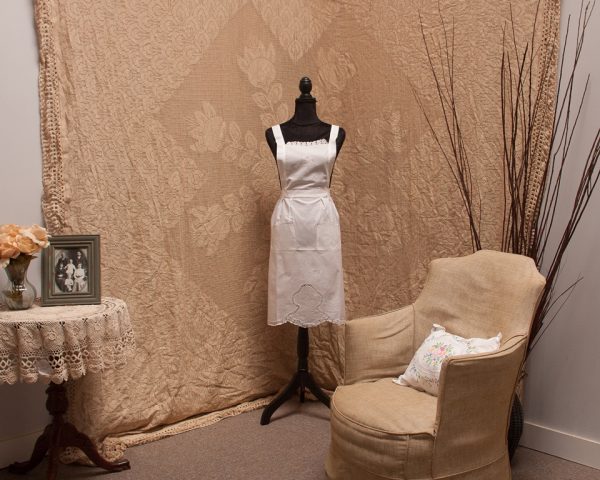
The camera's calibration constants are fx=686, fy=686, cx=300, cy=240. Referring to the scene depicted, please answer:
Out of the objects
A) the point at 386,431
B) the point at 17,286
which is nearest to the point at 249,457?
the point at 386,431

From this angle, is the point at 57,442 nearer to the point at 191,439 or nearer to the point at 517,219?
the point at 191,439

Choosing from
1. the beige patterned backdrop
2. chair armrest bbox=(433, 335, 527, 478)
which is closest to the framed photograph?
the beige patterned backdrop

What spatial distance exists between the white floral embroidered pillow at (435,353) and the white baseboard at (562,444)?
735 mm

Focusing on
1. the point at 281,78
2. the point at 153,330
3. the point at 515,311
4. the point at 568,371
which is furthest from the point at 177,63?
the point at 568,371

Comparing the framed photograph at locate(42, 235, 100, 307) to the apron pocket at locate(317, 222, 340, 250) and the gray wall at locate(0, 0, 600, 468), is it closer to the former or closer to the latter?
the gray wall at locate(0, 0, 600, 468)

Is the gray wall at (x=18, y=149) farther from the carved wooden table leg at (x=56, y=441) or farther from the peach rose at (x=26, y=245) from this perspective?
the peach rose at (x=26, y=245)

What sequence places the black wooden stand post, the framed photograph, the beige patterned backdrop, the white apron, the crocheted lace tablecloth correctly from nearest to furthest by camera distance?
the crocheted lace tablecloth, the framed photograph, the beige patterned backdrop, the white apron, the black wooden stand post

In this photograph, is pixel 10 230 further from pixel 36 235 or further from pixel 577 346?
pixel 577 346

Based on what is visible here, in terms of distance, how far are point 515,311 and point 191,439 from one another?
152 cm

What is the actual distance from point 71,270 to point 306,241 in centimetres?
99

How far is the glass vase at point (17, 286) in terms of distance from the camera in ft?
8.02

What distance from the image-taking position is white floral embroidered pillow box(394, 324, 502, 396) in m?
2.38

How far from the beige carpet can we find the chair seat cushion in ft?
1.67

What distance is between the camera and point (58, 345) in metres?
2.28
